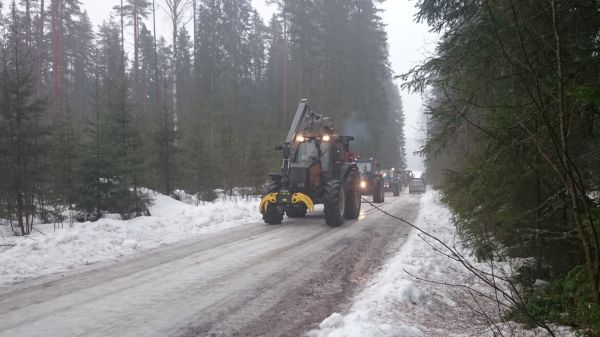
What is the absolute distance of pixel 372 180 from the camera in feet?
80.5

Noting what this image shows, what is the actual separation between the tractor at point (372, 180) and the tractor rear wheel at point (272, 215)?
33.2 feet

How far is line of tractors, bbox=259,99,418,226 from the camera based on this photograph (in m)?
12.9

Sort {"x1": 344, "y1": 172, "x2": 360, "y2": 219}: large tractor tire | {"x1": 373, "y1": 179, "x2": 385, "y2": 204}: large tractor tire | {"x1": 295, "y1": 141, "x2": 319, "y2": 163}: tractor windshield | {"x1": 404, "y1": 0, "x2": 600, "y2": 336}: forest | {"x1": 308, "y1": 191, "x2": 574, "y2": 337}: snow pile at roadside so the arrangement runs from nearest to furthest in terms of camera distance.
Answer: {"x1": 404, "y1": 0, "x2": 600, "y2": 336}: forest
{"x1": 308, "y1": 191, "x2": 574, "y2": 337}: snow pile at roadside
{"x1": 295, "y1": 141, "x2": 319, "y2": 163}: tractor windshield
{"x1": 344, "y1": 172, "x2": 360, "y2": 219}: large tractor tire
{"x1": 373, "y1": 179, "x2": 385, "y2": 204}: large tractor tire

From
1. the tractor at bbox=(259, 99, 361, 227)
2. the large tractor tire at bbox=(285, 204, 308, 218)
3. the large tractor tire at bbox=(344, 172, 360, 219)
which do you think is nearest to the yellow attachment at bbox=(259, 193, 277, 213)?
the tractor at bbox=(259, 99, 361, 227)

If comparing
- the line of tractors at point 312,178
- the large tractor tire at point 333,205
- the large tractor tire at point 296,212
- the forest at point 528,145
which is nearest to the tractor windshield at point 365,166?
the line of tractors at point 312,178

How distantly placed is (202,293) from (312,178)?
8224mm

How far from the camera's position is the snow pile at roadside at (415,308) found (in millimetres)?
4176

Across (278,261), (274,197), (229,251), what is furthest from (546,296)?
(274,197)

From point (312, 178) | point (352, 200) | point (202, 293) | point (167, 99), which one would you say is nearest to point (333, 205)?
point (312, 178)

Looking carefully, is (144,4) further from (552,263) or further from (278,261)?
(552,263)

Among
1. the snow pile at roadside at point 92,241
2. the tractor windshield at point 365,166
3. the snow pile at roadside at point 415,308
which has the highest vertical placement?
the tractor windshield at point 365,166

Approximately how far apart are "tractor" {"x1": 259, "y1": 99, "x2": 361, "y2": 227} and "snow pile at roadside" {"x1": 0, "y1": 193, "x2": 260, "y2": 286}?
1.62 metres

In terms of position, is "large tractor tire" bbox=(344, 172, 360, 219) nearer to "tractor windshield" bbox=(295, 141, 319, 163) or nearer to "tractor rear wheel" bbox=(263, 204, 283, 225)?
"tractor windshield" bbox=(295, 141, 319, 163)

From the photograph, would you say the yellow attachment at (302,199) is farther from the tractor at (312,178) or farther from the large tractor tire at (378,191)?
the large tractor tire at (378,191)
